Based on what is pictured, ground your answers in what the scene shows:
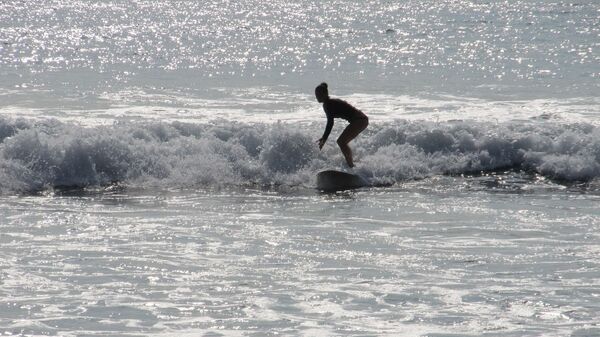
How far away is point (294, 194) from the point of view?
16.1m

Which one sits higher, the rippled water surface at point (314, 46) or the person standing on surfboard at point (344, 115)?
the rippled water surface at point (314, 46)

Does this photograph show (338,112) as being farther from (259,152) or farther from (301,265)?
(301,265)

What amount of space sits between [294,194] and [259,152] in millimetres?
2503

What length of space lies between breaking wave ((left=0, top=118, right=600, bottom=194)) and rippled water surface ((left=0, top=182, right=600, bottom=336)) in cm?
156

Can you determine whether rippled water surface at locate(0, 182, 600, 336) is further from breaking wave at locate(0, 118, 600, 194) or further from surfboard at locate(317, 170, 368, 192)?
breaking wave at locate(0, 118, 600, 194)

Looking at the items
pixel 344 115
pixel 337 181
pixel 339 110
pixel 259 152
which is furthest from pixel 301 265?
pixel 259 152

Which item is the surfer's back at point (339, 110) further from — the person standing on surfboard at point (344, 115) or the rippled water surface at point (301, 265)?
the rippled water surface at point (301, 265)

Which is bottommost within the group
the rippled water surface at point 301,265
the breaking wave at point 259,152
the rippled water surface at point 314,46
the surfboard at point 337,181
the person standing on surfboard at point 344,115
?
the rippled water surface at point 301,265

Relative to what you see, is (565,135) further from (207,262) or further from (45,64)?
(45,64)

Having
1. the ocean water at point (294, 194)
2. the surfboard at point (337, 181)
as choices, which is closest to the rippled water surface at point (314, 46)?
the ocean water at point (294, 194)

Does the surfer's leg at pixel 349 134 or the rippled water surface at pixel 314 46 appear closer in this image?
the surfer's leg at pixel 349 134

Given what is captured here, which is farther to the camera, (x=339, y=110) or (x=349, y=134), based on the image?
(x=349, y=134)

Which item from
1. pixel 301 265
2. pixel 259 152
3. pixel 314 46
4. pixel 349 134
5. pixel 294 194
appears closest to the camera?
pixel 301 265

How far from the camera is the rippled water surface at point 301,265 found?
8.92 metres
